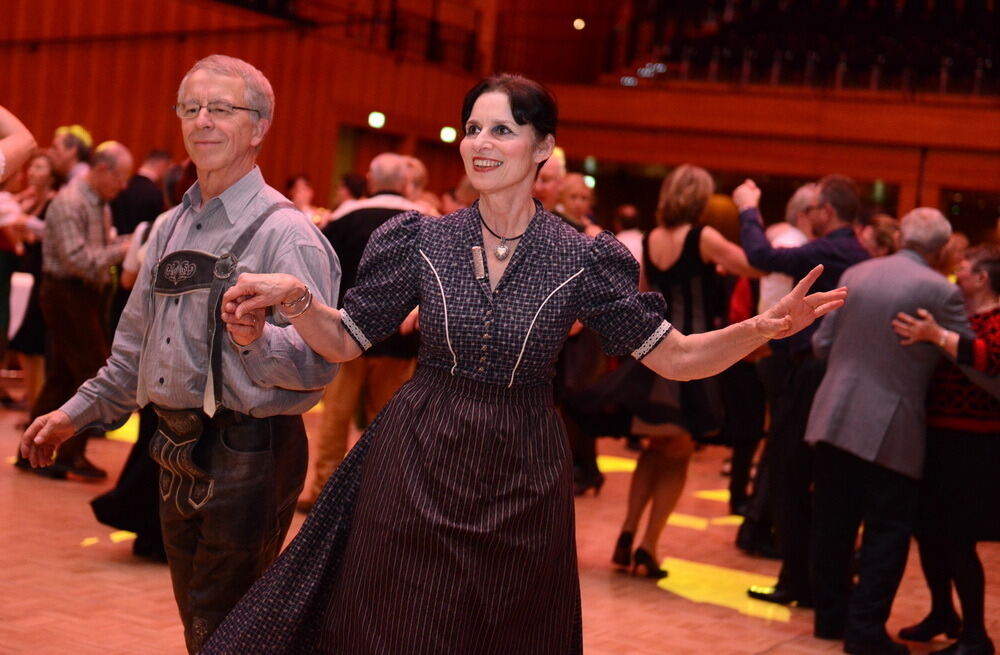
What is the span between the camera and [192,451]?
2551 mm

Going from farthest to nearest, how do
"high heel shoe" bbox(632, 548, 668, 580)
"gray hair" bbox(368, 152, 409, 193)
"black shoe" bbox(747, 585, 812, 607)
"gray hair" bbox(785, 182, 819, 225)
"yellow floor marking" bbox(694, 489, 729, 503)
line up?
"yellow floor marking" bbox(694, 489, 729, 503), "gray hair" bbox(785, 182, 819, 225), "gray hair" bbox(368, 152, 409, 193), "high heel shoe" bbox(632, 548, 668, 580), "black shoe" bbox(747, 585, 812, 607)

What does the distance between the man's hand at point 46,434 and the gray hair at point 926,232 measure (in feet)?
9.76

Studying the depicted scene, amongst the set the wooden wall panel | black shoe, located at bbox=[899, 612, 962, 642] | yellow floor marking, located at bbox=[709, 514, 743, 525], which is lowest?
yellow floor marking, located at bbox=[709, 514, 743, 525]

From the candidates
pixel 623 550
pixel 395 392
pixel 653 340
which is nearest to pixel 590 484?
pixel 623 550

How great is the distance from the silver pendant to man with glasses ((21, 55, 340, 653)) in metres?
0.39

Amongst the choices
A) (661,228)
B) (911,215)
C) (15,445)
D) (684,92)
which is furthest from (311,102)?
(911,215)

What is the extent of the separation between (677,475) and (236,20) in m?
8.58

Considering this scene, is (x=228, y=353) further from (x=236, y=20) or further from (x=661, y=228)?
(x=236, y=20)

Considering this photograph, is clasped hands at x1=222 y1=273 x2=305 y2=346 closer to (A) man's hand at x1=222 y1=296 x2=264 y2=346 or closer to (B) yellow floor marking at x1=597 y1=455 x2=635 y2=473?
(A) man's hand at x1=222 y1=296 x2=264 y2=346

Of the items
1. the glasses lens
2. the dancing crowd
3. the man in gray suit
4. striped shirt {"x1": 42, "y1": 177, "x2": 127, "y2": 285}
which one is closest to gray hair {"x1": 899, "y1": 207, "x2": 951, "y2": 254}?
the man in gray suit

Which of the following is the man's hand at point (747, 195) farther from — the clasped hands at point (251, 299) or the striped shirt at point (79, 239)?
the clasped hands at point (251, 299)

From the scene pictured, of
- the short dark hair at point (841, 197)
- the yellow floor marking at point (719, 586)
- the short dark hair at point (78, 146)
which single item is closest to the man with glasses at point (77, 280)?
the short dark hair at point (78, 146)

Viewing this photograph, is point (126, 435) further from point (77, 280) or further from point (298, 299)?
point (298, 299)

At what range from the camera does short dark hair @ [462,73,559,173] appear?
246 centimetres
